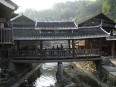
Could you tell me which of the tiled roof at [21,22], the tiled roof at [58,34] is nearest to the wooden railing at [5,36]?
the tiled roof at [58,34]

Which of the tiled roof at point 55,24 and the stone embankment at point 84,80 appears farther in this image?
the tiled roof at point 55,24

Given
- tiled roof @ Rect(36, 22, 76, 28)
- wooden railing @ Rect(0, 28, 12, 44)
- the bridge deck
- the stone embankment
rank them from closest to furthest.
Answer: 1. wooden railing @ Rect(0, 28, 12, 44)
2. the stone embankment
3. the bridge deck
4. tiled roof @ Rect(36, 22, 76, 28)

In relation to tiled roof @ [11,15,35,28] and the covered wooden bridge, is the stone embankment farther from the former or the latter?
tiled roof @ [11,15,35,28]

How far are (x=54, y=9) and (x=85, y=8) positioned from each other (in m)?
53.1

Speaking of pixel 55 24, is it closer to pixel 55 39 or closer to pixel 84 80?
pixel 55 39

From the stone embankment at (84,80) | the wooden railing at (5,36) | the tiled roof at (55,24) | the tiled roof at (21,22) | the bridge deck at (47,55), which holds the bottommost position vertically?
the stone embankment at (84,80)

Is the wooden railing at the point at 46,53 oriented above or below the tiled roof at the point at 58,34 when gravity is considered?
below

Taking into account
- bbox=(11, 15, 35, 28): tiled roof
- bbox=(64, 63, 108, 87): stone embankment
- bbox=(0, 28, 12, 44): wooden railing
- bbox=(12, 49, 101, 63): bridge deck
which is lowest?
bbox=(64, 63, 108, 87): stone embankment

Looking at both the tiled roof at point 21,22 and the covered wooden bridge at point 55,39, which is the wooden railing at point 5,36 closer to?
the covered wooden bridge at point 55,39

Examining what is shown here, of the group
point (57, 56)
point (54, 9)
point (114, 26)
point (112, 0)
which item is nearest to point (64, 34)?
point (57, 56)

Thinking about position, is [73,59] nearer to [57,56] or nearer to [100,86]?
[57,56]

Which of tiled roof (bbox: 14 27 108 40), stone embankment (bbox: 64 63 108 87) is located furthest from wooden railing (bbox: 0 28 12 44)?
tiled roof (bbox: 14 27 108 40)

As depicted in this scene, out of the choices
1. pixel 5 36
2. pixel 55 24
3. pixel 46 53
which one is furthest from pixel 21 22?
pixel 5 36

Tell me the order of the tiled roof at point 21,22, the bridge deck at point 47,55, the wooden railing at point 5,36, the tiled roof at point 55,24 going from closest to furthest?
the wooden railing at point 5,36, the bridge deck at point 47,55, the tiled roof at point 55,24, the tiled roof at point 21,22
